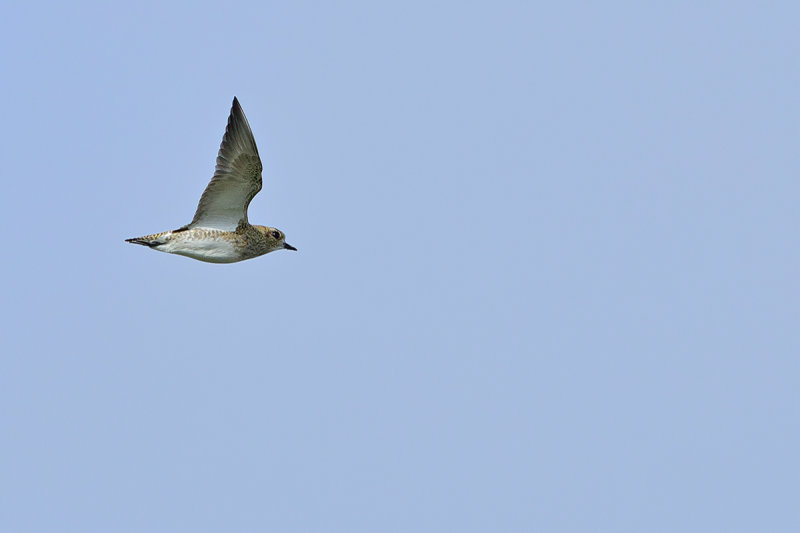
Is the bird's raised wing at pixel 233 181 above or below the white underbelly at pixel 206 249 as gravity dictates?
above

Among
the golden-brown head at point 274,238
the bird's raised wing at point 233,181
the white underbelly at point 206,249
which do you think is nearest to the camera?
the bird's raised wing at point 233,181

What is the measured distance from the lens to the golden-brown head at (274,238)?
2746cm

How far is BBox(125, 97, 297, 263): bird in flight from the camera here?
2523 centimetres

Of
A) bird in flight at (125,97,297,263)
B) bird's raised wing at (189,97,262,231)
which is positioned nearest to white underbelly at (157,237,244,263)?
bird in flight at (125,97,297,263)

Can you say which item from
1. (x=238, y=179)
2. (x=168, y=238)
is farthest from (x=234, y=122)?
(x=168, y=238)

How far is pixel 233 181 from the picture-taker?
25641mm

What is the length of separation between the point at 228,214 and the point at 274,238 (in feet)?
5.67

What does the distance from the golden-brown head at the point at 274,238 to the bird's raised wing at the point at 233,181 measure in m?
1.02

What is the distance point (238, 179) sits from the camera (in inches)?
1008

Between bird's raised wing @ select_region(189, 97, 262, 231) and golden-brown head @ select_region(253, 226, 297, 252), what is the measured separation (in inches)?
40.1

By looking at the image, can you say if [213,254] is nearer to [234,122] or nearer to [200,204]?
[200,204]

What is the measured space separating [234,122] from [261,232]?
3121 mm

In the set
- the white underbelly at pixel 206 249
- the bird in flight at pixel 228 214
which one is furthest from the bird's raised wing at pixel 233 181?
the white underbelly at pixel 206 249

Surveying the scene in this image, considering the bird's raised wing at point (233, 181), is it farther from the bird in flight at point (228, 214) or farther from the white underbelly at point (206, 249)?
the white underbelly at point (206, 249)
